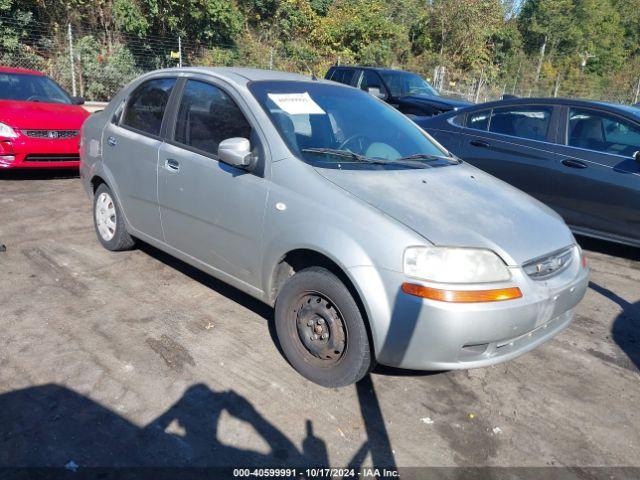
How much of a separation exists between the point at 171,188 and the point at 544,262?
101 inches

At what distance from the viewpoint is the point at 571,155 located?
18.9 feet

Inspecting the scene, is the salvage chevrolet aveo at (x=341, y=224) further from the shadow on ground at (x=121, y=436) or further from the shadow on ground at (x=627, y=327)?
the shadow on ground at (x=627, y=327)

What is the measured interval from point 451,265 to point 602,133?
158 inches

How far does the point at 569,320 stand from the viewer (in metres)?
3.36

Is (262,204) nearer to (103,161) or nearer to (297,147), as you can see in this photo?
(297,147)

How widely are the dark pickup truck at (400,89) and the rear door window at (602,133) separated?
184 inches

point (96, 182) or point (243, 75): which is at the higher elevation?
point (243, 75)

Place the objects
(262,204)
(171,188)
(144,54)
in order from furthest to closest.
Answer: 1. (144,54)
2. (171,188)
3. (262,204)

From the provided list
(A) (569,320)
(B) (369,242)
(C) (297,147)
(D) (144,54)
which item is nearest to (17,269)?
(C) (297,147)

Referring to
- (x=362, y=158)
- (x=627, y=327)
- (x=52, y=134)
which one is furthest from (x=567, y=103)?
(x=52, y=134)

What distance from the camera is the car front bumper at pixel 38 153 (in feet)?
23.3

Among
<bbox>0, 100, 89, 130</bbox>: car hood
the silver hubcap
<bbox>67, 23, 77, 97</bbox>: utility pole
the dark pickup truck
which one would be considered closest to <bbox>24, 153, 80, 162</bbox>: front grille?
<bbox>0, 100, 89, 130</bbox>: car hood

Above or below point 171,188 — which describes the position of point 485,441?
below

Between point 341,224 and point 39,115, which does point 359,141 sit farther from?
point 39,115
